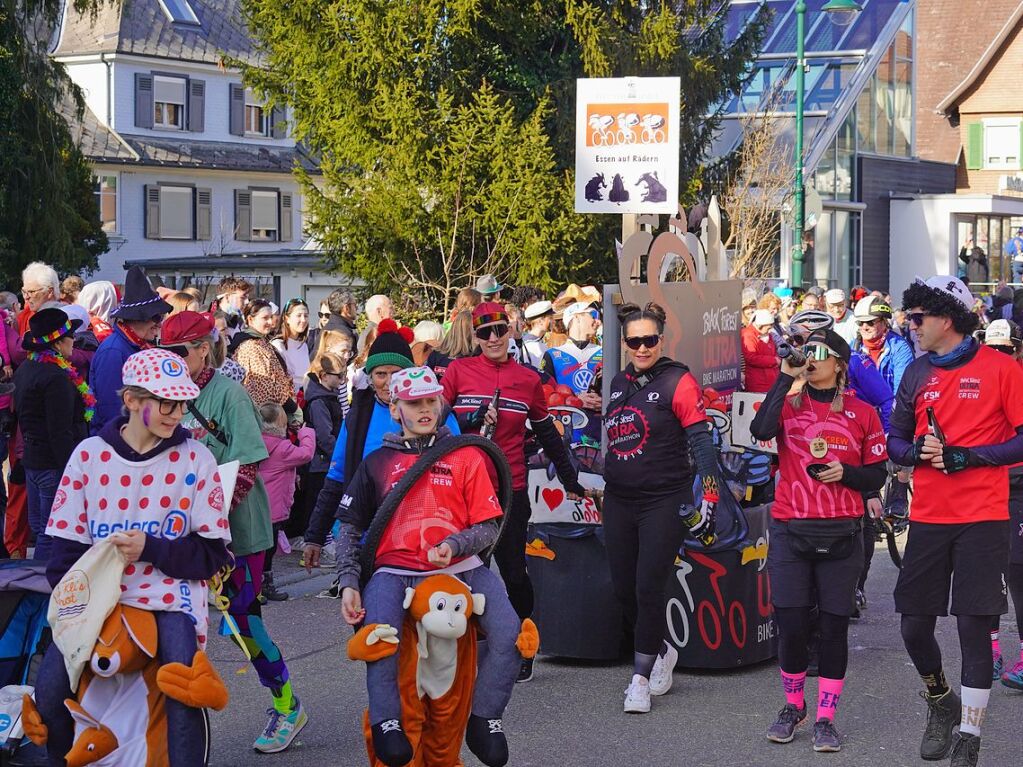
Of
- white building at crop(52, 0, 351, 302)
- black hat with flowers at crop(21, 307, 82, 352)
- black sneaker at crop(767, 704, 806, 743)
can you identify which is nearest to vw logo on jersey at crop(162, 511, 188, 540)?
black sneaker at crop(767, 704, 806, 743)

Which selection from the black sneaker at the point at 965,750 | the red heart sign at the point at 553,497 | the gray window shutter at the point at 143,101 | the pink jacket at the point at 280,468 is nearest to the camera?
the black sneaker at the point at 965,750

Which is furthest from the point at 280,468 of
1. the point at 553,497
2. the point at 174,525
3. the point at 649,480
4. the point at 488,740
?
the point at 174,525

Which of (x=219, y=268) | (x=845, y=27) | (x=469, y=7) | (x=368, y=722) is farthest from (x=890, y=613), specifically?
(x=219, y=268)

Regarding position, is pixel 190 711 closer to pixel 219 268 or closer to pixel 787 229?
pixel 787 229

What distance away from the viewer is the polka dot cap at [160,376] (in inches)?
194

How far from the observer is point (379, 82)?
22203 millimetres

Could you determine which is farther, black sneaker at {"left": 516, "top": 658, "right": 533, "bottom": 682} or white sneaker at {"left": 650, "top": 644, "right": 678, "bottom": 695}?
black sneaker at {"left": 516, "top": 658, "right": 533, "bottom": 682}

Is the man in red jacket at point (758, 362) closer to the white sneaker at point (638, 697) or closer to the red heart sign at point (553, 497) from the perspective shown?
the red heart sign at point (553, 497)

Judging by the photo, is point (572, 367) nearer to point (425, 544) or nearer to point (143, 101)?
point (425, 544)

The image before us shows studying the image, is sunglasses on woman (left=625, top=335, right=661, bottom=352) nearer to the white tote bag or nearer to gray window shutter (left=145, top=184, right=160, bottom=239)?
the white tote bag

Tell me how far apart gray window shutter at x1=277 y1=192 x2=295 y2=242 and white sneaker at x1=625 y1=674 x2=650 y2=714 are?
152 feet

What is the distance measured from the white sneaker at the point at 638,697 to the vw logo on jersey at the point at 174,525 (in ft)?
9.61

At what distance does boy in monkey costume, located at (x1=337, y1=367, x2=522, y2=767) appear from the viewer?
5.32 metres

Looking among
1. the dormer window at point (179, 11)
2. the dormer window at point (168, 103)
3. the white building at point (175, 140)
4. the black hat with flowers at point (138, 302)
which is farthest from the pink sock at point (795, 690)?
the dormer window at point (179, 11)
